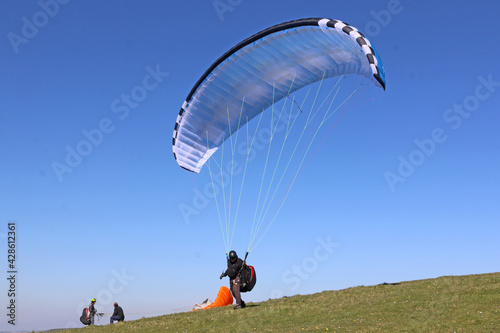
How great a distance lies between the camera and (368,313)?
15.2 m

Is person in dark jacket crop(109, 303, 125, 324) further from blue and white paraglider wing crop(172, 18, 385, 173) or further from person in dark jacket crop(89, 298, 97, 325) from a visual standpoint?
blue and white paraglider wing crop(172, 18, 385, 173)

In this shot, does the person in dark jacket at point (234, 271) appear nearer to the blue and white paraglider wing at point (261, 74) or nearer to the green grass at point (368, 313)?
the green grass at point (368, 313)

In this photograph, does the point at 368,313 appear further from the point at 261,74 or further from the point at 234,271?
the point at 261,74

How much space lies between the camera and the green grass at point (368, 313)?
1298cm

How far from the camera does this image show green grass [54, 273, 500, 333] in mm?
12977

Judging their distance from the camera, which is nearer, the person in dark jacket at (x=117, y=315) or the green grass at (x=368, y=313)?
the green grass at (x=368, y=313)

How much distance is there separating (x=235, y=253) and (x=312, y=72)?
809 centimetres

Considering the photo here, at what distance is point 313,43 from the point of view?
56.8 ft

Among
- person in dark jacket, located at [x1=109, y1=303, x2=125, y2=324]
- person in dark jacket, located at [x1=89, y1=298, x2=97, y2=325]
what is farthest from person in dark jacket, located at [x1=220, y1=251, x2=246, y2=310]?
person in dark jacket, located at [x1=89, y1=298, x2=97, y2=325]

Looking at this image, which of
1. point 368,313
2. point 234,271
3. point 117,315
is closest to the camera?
point 368,313

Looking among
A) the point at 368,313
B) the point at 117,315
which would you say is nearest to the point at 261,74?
the point at 368,313

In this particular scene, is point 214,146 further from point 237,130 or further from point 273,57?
point 273,57

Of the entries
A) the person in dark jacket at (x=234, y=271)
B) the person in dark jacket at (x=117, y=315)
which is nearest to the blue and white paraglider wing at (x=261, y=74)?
the person in dark jacket at (x=234, y=271)

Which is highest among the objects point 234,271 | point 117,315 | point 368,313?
point 234,271
